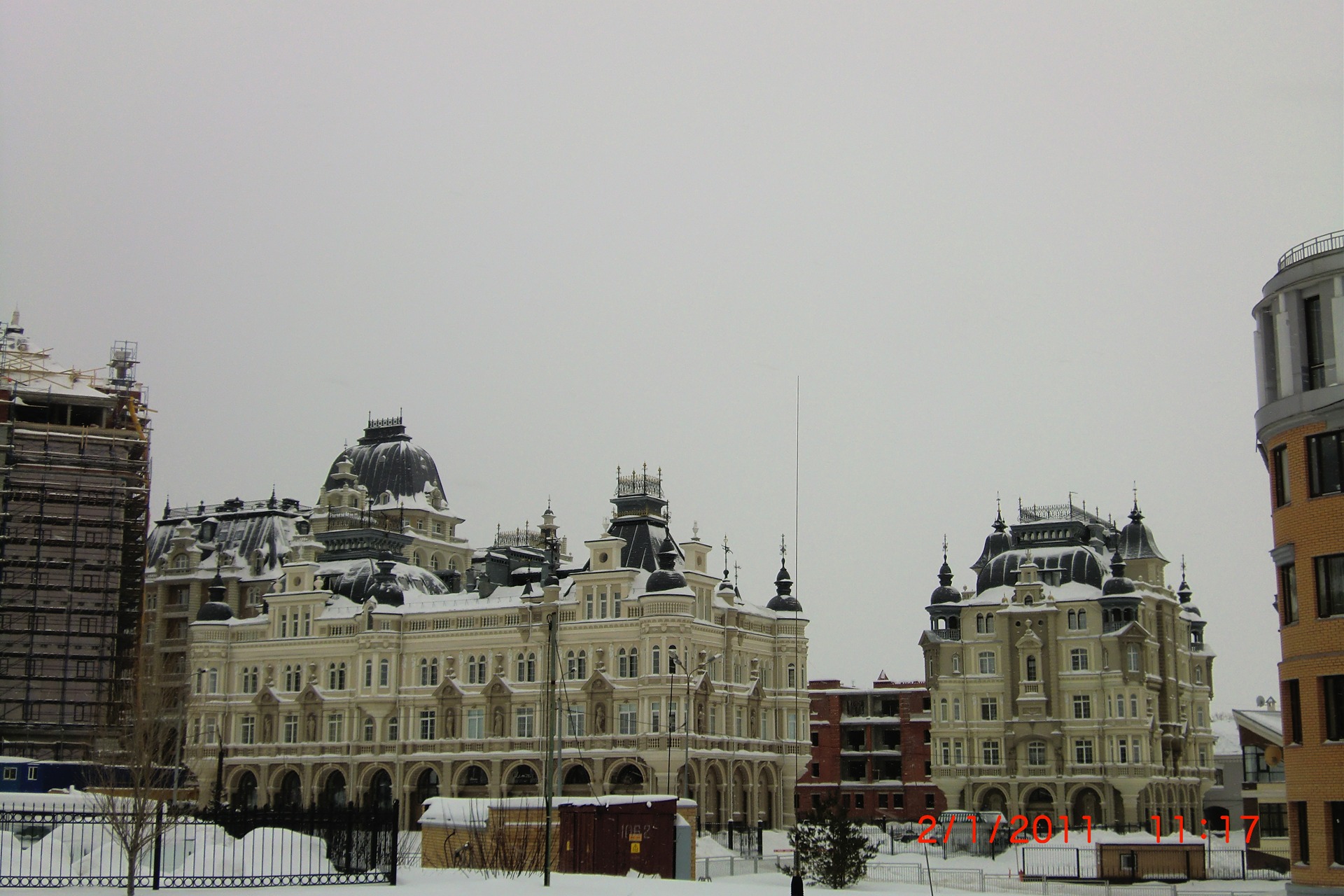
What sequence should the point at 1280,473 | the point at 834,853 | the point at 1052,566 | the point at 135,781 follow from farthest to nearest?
1. the point at 1052,566
2. the point at 834,853
3. the point at 1280,473
4. the point at 135,781

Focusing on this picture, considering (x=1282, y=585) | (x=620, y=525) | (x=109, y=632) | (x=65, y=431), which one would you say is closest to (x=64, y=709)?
(x=109, y=632)

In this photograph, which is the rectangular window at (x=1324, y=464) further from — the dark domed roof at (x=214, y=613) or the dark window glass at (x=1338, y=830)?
the dark domed roof at (x=214, y=613)

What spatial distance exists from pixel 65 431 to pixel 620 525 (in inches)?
1165

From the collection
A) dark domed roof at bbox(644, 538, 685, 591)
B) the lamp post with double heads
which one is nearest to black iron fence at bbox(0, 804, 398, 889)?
the lamp post with double heads

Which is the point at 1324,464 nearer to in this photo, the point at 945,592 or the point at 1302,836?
the point at 1302,836

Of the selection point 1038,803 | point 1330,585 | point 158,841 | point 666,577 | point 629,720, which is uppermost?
point 666,577

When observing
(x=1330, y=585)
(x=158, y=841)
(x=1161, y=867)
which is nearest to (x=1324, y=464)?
(x=1330, y=585)

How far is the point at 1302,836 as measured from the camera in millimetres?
37844

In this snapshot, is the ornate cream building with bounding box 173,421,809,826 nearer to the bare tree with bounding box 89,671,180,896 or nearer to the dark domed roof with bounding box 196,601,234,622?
the dark domed roof with bounding box 196,601,234,622

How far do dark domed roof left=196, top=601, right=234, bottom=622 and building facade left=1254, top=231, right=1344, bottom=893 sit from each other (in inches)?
2797

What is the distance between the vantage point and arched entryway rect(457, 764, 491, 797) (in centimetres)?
8656

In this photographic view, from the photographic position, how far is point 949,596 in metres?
101

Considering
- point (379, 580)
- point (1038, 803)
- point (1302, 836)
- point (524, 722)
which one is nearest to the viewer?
point (1302, 836)

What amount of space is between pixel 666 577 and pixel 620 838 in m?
39.6
